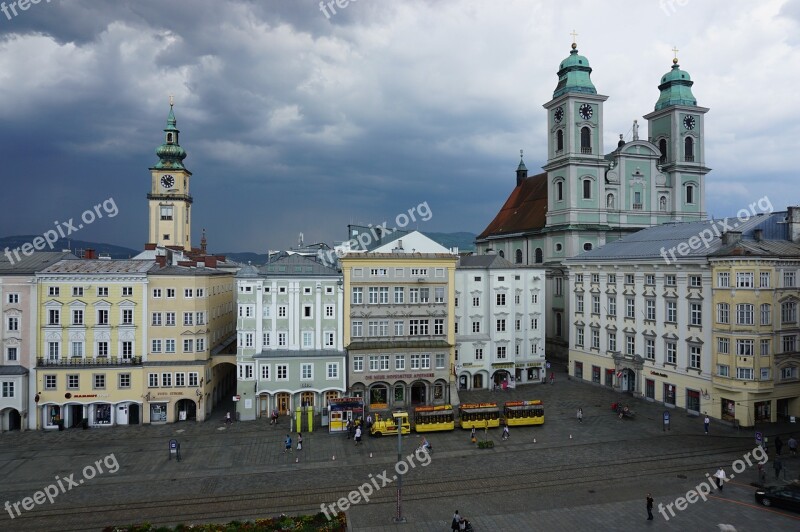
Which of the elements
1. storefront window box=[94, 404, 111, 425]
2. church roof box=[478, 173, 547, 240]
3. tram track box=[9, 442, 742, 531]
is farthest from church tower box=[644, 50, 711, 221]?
storefront window box=[94, 404, 111, 425]

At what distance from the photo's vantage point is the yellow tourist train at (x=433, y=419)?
44.4 metres

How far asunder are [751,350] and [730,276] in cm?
618

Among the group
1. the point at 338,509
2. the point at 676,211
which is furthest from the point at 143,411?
the point at 676,211

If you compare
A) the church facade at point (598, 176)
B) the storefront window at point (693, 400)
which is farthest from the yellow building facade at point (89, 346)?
the church facade at point (598, 176)

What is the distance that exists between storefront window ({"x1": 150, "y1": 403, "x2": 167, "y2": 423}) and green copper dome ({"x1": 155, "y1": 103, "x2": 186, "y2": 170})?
57.6 m

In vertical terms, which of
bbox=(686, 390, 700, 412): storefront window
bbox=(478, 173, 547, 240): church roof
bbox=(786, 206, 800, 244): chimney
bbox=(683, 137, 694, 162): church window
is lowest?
bbox=(686, 390, 700, 412): storefront window

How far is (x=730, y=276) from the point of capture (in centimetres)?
4509

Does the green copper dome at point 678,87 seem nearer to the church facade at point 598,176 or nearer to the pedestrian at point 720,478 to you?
the church facade at point 598,176

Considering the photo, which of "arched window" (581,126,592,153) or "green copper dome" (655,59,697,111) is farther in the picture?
"green copper dome" (655,59,697,111)

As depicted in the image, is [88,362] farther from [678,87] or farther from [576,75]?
[678,87]

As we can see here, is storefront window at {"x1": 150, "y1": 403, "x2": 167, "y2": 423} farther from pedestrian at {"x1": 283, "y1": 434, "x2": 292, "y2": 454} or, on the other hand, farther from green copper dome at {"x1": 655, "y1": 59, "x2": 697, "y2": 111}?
green copper dome at {"x1": 655, "y1": 59, "x2": 697, "y2": 111}

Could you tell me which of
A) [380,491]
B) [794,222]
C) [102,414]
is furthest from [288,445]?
[794,222]

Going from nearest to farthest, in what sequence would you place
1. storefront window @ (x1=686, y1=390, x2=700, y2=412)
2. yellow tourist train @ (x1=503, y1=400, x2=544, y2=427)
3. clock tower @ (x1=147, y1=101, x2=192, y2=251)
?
yellow tourist train @ (x1=503, y1=400, x2=544, y2=427)
storefront window @ (x1=686, y1=390, x2=700, y2=412)
clock tower @ (x1=147, y1=101, x2=192, y2=251)

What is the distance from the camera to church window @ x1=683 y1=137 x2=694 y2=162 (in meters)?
82.9
